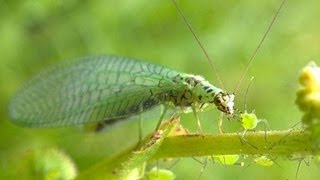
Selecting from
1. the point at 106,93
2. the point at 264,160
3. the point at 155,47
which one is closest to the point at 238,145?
the point at 264,160

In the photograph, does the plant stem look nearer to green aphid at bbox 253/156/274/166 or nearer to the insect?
green aphid at bbox 253/156/274/166

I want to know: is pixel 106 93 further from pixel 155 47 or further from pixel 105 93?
pixel 155 47

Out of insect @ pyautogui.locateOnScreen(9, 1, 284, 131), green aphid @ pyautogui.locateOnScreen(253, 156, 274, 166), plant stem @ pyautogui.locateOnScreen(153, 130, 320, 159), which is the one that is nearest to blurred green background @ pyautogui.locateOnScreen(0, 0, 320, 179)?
insect @ pyautogui.locateOnScreen(9, 1, 284, 131)

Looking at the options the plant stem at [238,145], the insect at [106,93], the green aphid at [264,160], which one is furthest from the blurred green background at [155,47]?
the green aphid at [264,160]

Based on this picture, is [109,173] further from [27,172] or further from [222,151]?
[27,172]

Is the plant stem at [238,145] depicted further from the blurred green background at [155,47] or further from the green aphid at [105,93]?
the blurred green background at [155,47]

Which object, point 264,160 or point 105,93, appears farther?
point 105,93
